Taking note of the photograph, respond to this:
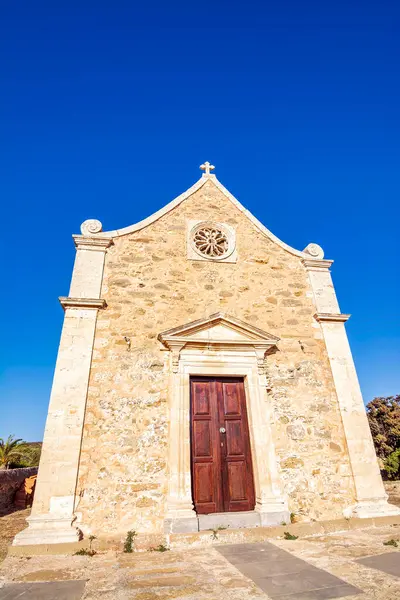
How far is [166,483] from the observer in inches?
216

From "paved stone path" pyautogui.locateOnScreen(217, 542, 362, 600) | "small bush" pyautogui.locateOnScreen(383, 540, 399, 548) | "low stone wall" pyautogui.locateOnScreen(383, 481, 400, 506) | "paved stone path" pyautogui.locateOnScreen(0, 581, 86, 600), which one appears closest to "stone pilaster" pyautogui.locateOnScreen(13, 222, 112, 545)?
"paved stone path" pyautogui.locateOnScreen(0, 581, 86, 600)

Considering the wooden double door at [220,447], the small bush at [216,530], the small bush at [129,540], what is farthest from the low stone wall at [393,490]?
the small bush at [129,540]

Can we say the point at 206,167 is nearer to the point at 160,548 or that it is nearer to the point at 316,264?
the point at 316,264

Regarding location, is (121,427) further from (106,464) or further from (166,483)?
(166,483)

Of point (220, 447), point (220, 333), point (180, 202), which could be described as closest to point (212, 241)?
point (180, 202)

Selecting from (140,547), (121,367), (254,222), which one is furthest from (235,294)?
(140,547)

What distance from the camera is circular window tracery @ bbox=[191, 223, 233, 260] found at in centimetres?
773

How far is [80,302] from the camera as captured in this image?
21.0ft

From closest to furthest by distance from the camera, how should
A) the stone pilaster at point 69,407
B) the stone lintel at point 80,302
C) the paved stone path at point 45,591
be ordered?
the paved stone path at point 45,591
the stone pilaster at point 69,407
the stone lintel at point 80,302

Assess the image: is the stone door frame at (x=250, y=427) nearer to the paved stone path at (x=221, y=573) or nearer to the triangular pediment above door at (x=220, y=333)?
the triangular pediment above door at (x=220, y=333)

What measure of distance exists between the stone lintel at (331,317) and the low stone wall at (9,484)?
8769 millimetres

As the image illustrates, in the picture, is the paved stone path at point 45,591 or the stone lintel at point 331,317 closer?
the paved stone path at point 45,591

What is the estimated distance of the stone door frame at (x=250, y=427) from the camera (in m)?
5.33

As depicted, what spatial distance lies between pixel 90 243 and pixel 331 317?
5381mm
